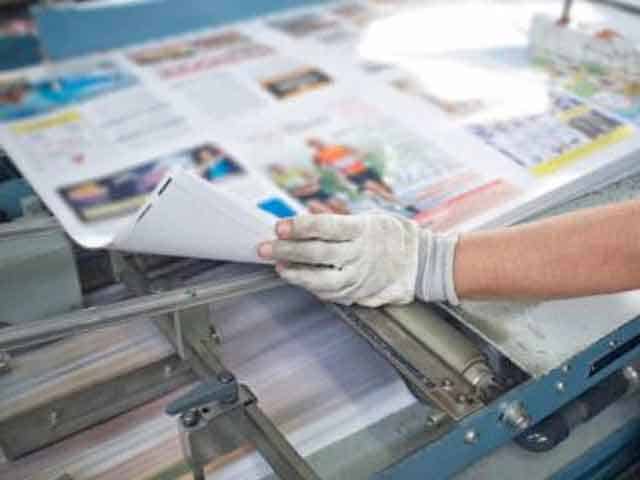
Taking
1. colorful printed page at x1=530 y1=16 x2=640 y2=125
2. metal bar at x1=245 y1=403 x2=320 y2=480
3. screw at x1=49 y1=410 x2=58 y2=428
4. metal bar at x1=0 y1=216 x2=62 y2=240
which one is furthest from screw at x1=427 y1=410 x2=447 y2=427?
colorful printed page at x1=530 y1=16 x2=640 y2=125

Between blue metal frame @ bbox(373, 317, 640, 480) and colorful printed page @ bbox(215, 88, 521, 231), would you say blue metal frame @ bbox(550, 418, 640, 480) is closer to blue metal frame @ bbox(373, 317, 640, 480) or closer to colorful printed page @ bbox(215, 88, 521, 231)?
blue metal frame @ bbox(373, 317, 640, 480)

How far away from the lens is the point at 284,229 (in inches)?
32.9

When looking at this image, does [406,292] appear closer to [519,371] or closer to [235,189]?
[519,371]

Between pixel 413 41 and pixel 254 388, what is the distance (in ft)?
3.00

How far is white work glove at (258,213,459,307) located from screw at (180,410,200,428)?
20 centimetres

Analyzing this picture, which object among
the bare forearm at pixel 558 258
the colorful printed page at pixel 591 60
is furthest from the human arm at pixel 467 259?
the colorful printed page at pixel 591 60

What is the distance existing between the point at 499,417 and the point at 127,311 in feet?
1.33

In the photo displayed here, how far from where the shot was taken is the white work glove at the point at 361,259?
0.84 m

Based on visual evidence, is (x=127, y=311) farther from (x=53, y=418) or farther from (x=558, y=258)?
(x=558, y=258)

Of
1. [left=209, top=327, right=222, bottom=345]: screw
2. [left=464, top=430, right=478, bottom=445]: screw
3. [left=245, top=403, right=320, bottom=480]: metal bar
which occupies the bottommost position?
[left=209, top=327, right=222, bottom=345]: screw

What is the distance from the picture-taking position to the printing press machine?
2.50ft

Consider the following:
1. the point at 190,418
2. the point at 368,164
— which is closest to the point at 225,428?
the point at 190,418

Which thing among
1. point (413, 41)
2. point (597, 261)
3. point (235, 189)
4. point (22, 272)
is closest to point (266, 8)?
point (413, 41)

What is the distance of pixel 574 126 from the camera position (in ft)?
3.97
